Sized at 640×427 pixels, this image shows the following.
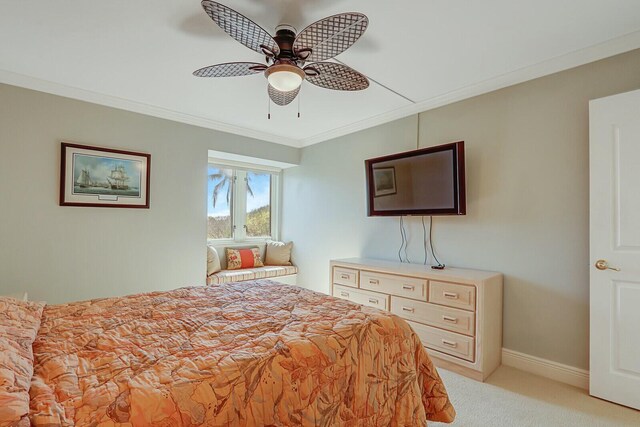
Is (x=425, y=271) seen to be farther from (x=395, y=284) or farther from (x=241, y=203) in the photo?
(x=241, y=203)

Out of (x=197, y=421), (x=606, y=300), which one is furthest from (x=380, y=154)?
(x=197, y=421)

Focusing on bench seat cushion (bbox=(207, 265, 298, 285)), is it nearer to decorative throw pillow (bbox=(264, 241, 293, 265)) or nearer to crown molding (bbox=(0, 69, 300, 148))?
decorative throw pillow (bbox=(264, 241, 293, 265))

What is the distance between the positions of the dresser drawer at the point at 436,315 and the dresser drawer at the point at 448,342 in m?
0.04

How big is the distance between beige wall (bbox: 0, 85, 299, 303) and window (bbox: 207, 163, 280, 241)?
757mm

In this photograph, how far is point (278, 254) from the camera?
478cm

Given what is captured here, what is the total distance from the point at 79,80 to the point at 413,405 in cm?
366

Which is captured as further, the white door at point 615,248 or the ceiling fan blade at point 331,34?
the white door at point 615,248

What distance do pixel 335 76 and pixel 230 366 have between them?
6.09 ft

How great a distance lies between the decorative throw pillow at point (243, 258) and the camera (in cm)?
429

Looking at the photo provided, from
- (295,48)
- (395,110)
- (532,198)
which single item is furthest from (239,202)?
(532,198)

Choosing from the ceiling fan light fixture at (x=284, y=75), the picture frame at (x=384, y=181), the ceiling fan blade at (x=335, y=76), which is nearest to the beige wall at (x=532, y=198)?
the picture frame at (x=384, y=181)

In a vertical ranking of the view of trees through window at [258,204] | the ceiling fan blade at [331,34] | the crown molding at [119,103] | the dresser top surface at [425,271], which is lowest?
the dresser top surface at [425,271]

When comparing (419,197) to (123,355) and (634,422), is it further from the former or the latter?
(123,355)

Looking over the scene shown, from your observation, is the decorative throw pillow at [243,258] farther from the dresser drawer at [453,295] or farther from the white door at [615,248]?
the white door at [615,248]
